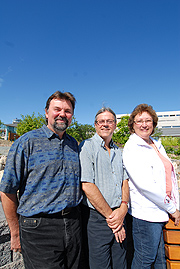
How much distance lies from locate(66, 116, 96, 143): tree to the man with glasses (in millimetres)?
13678

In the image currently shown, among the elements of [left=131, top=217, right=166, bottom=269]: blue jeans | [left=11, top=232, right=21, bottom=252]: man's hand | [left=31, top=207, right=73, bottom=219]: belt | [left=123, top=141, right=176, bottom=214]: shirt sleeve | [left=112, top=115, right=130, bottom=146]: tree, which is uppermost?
[left=112, top=115, right=130, bottom=146]: tree

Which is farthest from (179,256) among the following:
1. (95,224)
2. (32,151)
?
(32,151)

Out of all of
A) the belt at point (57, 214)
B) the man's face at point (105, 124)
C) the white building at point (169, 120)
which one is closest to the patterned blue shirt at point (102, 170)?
the man's face at point (105, 124)

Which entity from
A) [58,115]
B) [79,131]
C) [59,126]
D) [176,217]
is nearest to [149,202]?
[176,217]

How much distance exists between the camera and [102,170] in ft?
5.78

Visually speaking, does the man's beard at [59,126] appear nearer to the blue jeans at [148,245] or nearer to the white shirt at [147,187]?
the white shirt at [147,187]

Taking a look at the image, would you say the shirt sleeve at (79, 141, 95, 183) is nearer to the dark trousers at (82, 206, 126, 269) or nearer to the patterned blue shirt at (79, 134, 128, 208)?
the patterned blue shirt at (79, 134, 128, 208)

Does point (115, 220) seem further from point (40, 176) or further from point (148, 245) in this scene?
point (40, 176)

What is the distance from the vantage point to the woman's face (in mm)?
2145

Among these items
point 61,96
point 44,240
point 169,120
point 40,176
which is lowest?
point 44,240

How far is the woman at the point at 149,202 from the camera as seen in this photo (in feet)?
5.74

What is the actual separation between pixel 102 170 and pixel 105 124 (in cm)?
61

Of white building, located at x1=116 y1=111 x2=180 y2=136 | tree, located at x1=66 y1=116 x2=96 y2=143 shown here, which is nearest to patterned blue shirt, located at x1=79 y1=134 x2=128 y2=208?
tree, located at x1=66 y1=116 x2=96 y2=143

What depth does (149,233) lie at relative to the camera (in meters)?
1.76
